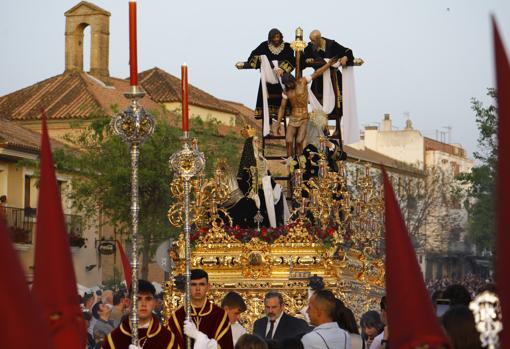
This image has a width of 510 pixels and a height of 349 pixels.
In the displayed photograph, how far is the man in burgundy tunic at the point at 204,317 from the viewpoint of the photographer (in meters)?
10.1

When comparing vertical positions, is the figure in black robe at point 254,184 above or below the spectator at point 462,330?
above

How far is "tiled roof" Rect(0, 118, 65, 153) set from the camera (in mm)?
37938

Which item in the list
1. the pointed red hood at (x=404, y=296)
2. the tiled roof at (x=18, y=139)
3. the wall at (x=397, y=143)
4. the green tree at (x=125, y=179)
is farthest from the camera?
the wall at (x=397, y=143)

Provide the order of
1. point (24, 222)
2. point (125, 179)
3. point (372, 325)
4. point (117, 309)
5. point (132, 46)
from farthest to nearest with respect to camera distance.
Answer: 1. point (24, 222)
2. point (125, 179)
3. point (117, 309)
4. point (372, 325)
5. point (132, 46)

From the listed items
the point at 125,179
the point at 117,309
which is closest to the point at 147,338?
the point at 117,309

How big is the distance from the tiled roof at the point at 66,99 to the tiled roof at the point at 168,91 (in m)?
1.35

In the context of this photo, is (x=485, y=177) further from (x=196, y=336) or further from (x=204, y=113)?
(x=196, y=336)

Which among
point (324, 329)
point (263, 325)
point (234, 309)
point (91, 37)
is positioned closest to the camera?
point (324, 329)

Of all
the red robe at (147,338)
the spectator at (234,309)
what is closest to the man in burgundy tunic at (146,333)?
the red robe at (147,338)

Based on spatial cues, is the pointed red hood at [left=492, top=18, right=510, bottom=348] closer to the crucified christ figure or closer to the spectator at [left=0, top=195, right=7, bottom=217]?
the spectator at [left=0, top=195, right=7, bottom=217]

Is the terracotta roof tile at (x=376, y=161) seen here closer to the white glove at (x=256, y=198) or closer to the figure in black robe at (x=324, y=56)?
the figure in black robe at (x=324, y=56)

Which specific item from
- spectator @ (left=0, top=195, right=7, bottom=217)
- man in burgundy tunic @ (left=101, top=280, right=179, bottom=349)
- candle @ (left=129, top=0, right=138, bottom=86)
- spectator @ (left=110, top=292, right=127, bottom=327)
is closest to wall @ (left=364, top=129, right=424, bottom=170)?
spectator @ (left=110, top=292, right=127, bottom=327)

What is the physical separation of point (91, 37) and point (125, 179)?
2344 centimetres

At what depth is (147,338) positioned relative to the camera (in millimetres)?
9180
